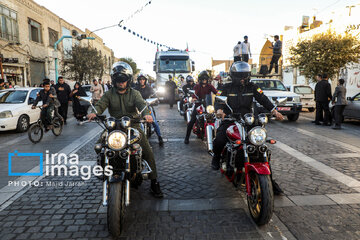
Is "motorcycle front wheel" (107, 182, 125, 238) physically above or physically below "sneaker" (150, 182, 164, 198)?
above

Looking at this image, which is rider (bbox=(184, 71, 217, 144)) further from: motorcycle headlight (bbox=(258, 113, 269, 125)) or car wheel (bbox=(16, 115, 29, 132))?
car wheel (bbox=(16, 115, 29, 132))

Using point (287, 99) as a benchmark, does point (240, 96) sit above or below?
above

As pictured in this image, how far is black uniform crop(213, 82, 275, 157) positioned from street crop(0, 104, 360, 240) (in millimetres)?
833

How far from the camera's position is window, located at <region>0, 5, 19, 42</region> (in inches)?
814

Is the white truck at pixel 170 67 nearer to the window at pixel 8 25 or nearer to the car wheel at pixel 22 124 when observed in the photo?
the car wheel at pixel 22 124

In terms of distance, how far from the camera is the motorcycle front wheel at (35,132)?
780 cm

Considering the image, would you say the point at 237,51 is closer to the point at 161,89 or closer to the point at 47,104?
the point at 47,104

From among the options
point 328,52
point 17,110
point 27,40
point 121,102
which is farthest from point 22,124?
point 27,40

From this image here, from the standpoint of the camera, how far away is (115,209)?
2910 millimetres

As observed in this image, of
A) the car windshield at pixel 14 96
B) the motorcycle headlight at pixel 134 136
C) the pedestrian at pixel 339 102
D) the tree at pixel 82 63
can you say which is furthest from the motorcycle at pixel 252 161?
the tree at pixel 82 63

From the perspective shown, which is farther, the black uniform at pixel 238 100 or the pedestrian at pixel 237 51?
the pedestrian at pixel 237 51

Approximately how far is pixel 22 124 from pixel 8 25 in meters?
15.6

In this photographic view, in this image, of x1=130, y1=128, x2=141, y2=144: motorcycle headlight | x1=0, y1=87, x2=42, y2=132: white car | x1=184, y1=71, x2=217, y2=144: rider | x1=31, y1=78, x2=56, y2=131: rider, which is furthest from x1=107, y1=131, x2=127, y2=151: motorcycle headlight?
x1=0, y1=87, x2=42, y2=132: white car

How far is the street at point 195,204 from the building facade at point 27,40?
15795mm
